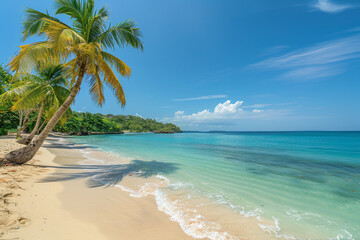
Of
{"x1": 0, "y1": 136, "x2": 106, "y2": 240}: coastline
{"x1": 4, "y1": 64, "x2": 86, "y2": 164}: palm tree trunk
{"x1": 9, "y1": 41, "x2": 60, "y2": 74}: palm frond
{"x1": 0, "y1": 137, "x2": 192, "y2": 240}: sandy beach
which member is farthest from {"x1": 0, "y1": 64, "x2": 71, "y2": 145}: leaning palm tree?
{"x1": 0, "y1": 136, "x2": 106, "y2": 240}: coastline

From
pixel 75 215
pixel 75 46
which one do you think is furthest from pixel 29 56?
pixel 75 215

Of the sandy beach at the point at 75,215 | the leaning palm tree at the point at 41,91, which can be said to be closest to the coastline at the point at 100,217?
the sandy beach at the point at 75,215

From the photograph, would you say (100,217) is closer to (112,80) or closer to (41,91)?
(112,80)

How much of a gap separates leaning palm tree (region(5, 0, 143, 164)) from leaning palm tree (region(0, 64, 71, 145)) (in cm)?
145

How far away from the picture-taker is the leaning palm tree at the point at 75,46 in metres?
6.14

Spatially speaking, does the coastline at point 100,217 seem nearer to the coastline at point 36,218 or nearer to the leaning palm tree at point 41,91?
the coastline at point 36,218

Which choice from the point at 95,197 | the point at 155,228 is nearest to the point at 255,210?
the point at 155,228

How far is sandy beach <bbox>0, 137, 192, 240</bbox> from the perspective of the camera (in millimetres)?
2537

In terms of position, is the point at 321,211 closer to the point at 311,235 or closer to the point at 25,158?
the point at 311,235

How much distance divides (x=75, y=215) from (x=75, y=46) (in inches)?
244

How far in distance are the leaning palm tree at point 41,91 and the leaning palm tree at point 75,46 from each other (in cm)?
145

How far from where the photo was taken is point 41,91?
27.2ft

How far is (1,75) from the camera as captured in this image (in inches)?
632

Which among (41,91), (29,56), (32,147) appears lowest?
(32,147)
